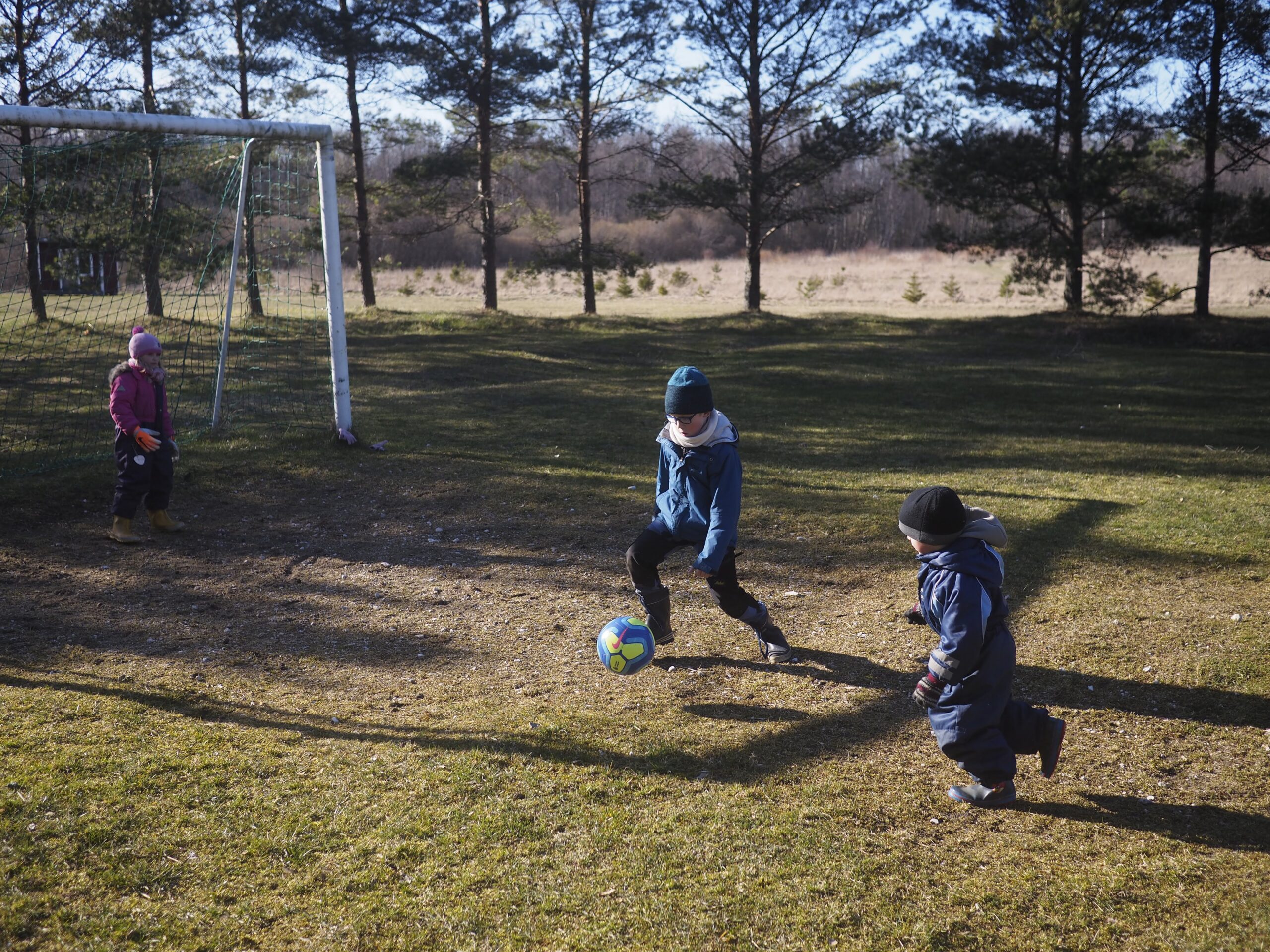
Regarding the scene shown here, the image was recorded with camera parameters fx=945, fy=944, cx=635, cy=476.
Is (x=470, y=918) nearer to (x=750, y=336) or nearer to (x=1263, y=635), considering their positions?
(x=1263, y=635)

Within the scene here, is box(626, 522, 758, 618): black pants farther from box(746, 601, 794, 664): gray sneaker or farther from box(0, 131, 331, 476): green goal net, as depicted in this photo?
box(0, 131, 331, 476): green goal net

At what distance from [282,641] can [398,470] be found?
419 cm

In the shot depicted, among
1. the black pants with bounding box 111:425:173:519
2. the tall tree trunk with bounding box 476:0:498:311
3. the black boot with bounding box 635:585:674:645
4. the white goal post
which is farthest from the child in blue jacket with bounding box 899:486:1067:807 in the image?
the tall tree trunk with bounding box 476:0:498:311

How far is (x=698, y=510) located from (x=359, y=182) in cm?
2525

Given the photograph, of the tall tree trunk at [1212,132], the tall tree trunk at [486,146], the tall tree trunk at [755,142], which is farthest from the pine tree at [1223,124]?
the tall tree trunk at [486,146]

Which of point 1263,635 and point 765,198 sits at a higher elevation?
point 765,198

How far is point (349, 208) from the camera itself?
30.2m

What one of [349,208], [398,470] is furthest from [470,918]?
[349,208]

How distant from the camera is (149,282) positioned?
17.7 meters

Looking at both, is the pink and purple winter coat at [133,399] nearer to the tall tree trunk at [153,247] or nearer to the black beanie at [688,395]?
the black beanie at [688,395]

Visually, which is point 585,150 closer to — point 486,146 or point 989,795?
point 486,146

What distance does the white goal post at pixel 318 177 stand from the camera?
8.17m

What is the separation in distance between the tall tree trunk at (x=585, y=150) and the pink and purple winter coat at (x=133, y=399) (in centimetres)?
2068

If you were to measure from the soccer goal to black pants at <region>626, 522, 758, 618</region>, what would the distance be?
231 inches
